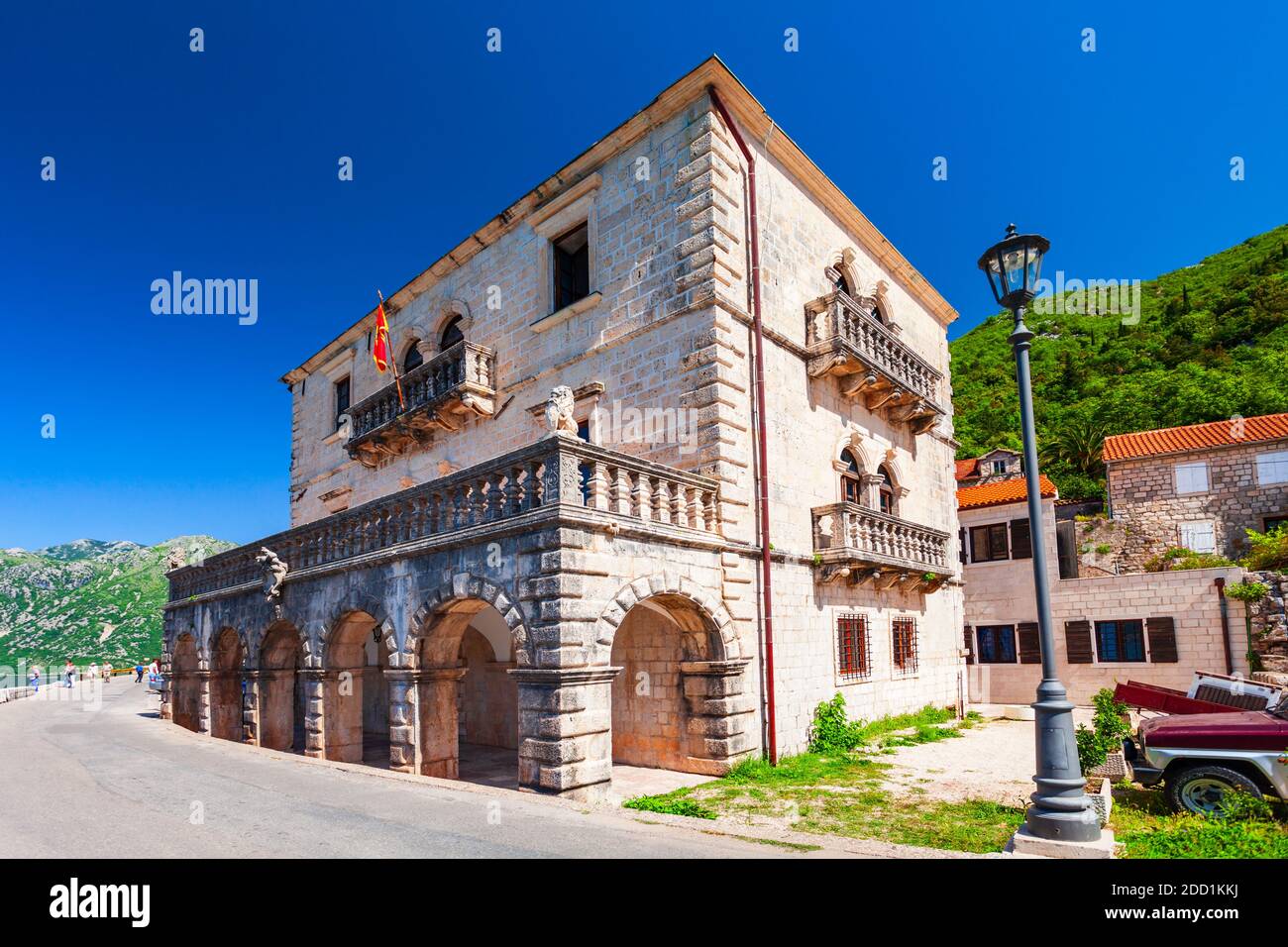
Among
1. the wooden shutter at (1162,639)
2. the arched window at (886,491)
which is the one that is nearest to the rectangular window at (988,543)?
the wooden shutter at (1162,639)

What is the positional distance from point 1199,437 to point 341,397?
30880 millimetres

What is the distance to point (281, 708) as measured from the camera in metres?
16.2

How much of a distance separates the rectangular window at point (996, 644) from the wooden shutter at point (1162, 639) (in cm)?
348

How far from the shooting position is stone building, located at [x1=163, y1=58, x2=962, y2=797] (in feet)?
33.2

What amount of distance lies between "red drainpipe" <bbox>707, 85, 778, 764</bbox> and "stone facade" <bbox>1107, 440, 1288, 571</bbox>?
76.8ft

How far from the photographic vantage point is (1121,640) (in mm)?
21578

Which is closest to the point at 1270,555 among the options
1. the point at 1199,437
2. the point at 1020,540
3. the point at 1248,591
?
the point at 1248,591

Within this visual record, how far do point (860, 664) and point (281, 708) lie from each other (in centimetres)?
1205

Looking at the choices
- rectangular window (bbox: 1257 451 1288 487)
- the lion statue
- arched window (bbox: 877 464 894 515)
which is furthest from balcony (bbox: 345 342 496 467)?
rectangular window (bbox: 1257 451 1288 487)

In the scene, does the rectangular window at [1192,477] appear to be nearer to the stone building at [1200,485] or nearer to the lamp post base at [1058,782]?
the stone building at [1200,485]

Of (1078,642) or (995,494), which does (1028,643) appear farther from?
(995,494)

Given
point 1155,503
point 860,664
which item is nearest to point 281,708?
point 860,664

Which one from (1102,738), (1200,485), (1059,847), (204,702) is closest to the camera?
(1059,847)

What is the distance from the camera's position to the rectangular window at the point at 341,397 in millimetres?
22875
